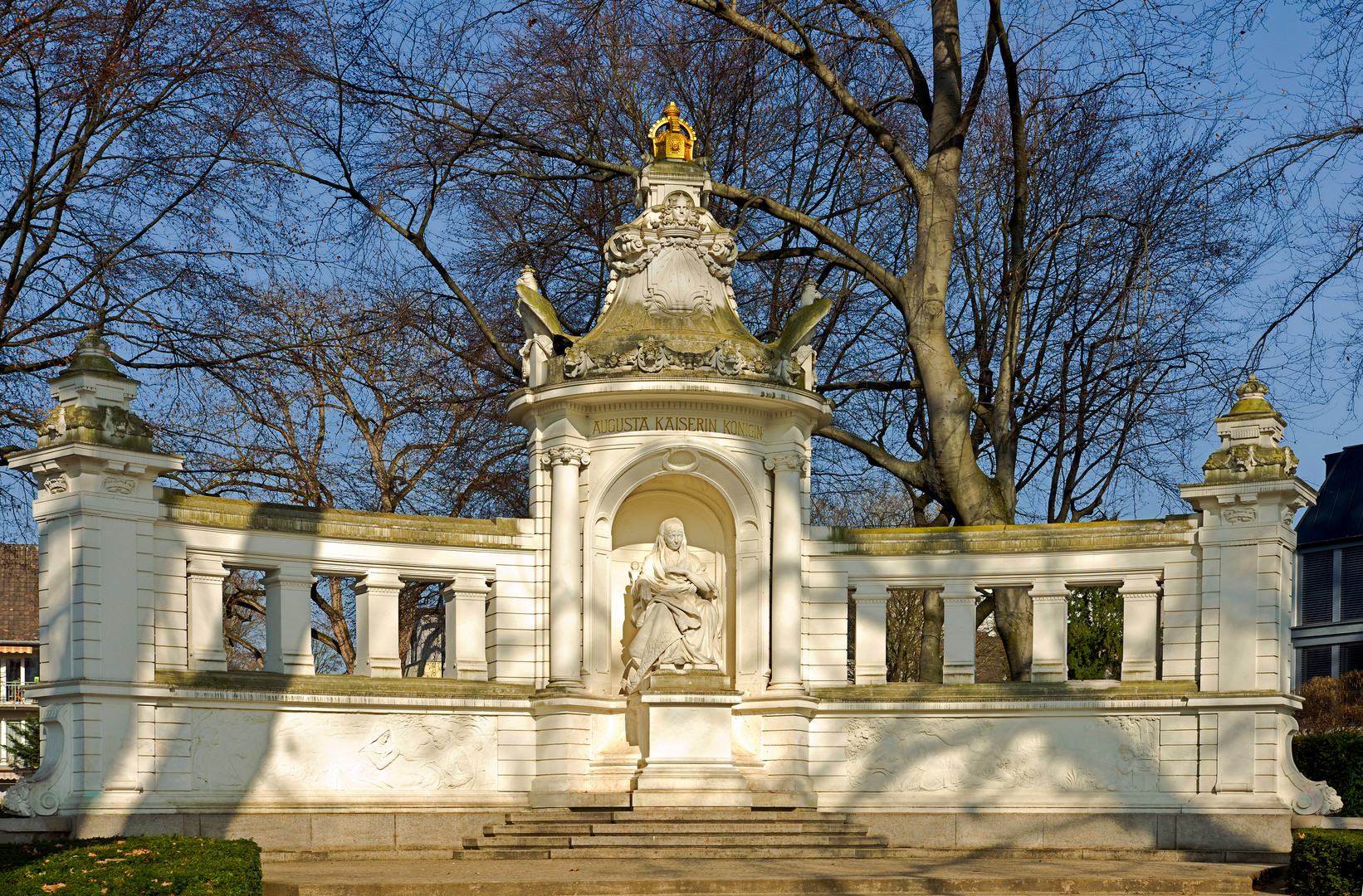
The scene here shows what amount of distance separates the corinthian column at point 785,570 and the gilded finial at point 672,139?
15.6 feet

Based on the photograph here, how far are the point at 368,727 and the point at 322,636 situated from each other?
548 inches

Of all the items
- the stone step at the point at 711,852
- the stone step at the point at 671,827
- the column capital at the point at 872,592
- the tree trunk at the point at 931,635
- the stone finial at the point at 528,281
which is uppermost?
the stone finial at the point at 528,281

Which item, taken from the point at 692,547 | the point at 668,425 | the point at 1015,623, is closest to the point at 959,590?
the point at 1015,623

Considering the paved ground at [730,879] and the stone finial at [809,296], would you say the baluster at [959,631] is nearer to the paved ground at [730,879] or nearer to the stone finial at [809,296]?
the paved ground at [730,879]

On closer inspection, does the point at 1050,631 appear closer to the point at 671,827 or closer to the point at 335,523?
the point at 671,827

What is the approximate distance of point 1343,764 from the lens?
23.1m

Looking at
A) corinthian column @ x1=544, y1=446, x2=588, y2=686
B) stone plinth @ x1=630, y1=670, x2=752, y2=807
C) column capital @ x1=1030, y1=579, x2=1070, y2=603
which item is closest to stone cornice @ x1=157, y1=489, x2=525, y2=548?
corinthian column @ x1=544, y1=446, x2=588, y2=686

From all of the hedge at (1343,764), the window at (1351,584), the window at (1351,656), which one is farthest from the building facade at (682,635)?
the window at (1351,656)

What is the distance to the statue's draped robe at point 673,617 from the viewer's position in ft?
70.9

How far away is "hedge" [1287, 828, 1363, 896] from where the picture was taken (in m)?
15.7

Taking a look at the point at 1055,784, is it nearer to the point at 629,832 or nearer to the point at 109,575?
the point at 629,832

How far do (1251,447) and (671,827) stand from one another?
858 cm

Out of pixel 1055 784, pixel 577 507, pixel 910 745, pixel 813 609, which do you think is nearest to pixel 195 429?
pixel 577 507

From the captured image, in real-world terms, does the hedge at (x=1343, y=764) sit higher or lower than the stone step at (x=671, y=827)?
higher
